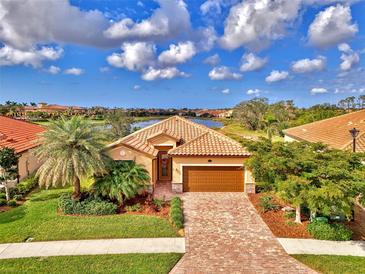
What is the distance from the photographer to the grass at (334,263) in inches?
384

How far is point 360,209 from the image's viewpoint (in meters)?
15.8

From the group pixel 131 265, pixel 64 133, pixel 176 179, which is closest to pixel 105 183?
pixel 64 133

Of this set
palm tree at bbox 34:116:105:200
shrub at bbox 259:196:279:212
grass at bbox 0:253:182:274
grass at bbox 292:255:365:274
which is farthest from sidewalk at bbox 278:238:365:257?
palm tree at bbox 34:116:105:200

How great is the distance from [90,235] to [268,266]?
7.48 meters

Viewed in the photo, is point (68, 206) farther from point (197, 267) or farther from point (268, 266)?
point (268, 266)

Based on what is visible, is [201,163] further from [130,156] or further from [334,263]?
[334,263]

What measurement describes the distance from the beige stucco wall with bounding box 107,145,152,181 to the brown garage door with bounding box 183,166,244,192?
2.69 meters

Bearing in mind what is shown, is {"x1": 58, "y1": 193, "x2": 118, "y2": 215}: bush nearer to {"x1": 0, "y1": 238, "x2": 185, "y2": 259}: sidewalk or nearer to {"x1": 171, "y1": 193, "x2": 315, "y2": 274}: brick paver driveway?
{"x1": 0, "y1": 238, "x2": 185, "y2": 259}: sidewalk

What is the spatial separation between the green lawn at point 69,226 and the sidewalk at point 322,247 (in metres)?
A: 4.90

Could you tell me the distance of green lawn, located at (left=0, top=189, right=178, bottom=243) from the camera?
1227 cm

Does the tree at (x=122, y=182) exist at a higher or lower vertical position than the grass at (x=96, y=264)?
higher

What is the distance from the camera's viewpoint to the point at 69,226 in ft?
43.3

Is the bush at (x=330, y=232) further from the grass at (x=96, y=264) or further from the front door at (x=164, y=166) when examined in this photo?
the front door at (x=164, y=166)

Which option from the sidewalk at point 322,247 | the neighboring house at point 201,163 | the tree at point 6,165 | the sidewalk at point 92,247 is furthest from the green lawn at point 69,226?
the sidewalk at point 322,247
